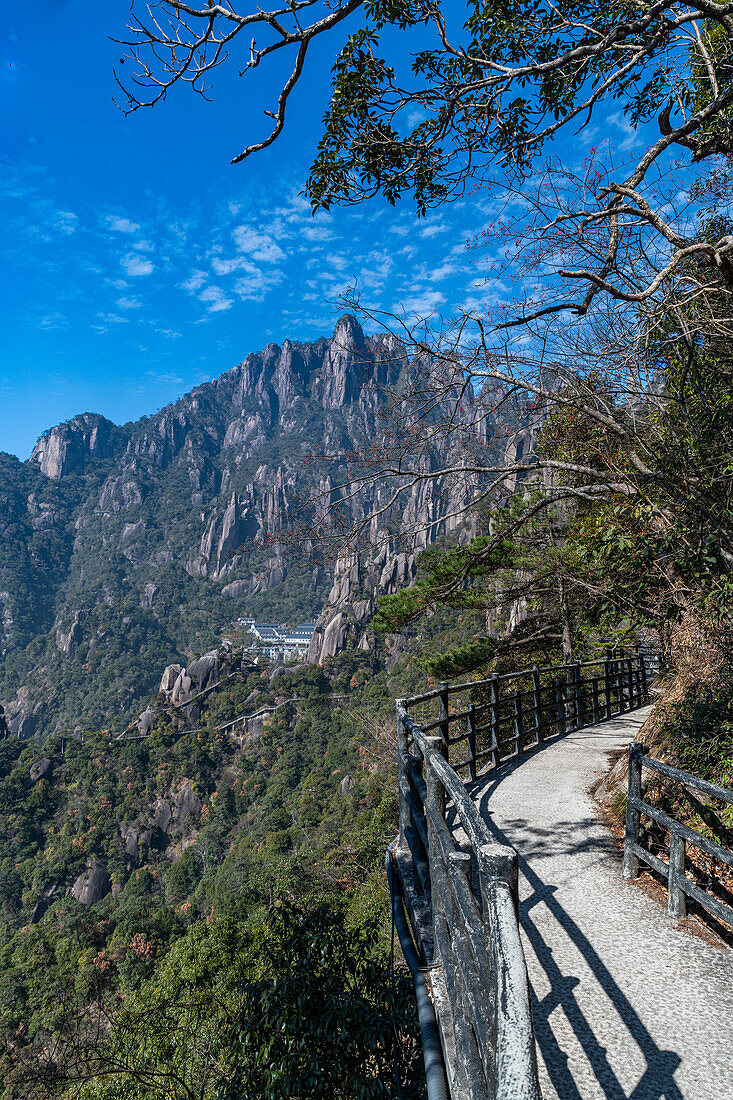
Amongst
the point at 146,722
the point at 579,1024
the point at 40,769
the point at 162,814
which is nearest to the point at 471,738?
the point at 579,1024

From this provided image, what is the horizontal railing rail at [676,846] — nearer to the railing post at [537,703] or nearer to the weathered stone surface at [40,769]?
the railing post at [537,703]

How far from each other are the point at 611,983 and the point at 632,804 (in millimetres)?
1374

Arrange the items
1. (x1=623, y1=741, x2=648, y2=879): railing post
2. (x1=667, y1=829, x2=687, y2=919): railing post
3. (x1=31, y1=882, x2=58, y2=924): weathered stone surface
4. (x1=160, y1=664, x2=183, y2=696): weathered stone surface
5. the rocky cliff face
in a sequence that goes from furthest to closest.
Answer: the rocky cliff face
(x1=160, y1=664, x2=183, y2=696): weathered stone surface
(x1=31, y1=882, x2=58, y2=924): weathered stone surface
(x1=623, y1=741, x2=648, y2=879): railing post
(x1=667, y1=829, x2=687, y2=919): railing post

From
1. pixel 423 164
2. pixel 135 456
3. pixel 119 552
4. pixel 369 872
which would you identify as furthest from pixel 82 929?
pixel 135 456

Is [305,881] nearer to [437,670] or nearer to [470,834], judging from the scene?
[437,670]

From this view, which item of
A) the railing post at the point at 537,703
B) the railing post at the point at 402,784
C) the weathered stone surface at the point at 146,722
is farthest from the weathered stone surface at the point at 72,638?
the railing post at the point at 402,784

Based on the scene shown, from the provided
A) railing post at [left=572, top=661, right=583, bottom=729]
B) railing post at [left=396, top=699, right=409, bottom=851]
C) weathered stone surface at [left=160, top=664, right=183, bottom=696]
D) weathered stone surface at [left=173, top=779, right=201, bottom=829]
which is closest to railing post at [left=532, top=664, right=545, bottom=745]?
railing post at [left=572, top=661, right=583, bottom=729]

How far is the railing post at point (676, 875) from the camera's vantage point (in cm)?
344

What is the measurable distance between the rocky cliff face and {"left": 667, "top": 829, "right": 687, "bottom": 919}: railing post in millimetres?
71020

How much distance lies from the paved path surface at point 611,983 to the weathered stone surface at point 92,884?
170 feet

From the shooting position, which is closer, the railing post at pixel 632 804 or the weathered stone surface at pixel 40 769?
the railing post at pixel 632 804

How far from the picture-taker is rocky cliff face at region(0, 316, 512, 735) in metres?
107

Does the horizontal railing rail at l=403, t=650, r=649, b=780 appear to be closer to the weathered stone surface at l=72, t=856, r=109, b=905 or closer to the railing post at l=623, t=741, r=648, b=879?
the railing post at l=623, t=741, r=648, b=879

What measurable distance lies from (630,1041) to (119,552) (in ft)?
585
